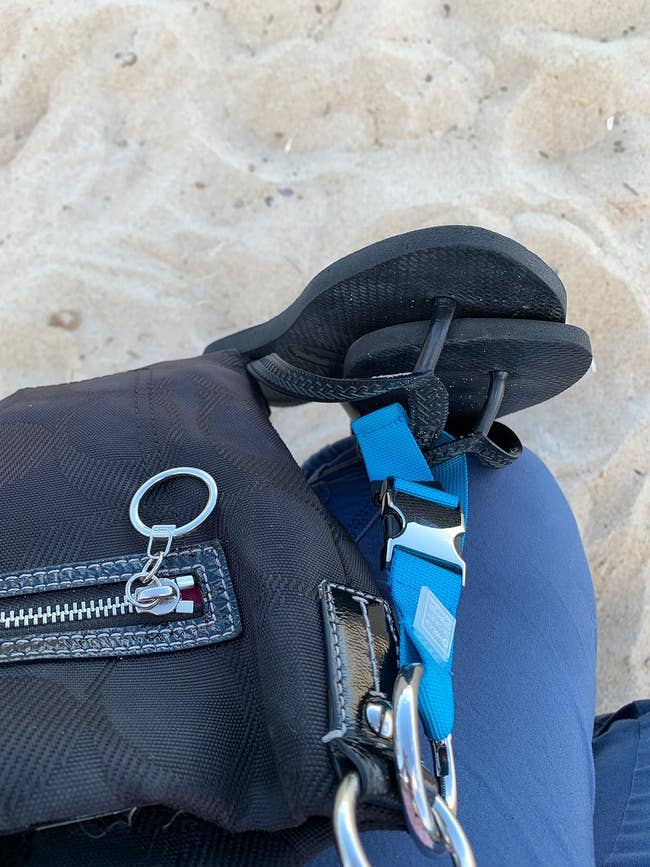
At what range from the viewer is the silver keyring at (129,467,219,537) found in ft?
1.78

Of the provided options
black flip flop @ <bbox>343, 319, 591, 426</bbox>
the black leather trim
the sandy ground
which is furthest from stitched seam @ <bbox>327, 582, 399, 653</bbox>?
the sandy ground

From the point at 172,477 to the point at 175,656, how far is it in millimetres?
140

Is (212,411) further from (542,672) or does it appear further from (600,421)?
Result: (600,421)

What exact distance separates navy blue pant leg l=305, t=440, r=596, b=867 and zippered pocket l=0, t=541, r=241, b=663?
0.20m

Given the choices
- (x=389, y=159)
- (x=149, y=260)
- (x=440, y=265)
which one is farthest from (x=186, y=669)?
(x=389, y=159)

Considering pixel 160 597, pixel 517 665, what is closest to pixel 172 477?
pixel 160 597

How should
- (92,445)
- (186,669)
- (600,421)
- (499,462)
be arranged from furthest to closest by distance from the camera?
(600,421), (499,462), (92,445), (186,669)

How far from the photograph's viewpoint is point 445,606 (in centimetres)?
58

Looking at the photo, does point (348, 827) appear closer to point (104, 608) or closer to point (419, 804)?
point (419, 804)

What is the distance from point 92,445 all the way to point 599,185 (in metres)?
0.92

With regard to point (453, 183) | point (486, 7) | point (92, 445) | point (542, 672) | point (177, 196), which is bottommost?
point (542, 672)

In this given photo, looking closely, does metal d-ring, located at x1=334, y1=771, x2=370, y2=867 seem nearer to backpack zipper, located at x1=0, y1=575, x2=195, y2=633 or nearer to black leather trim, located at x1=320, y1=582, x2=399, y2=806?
black leather trim, located at x1=320, y1=582, x2=399, y2=806

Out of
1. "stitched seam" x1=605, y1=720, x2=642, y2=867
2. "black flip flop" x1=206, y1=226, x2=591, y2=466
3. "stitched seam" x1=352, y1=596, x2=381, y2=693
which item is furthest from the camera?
"stitched seam" x1=605, y1=720, x2=642, y2=867

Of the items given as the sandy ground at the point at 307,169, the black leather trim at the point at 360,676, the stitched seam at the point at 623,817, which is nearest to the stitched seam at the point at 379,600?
the black leather trim at the point at 360,676
